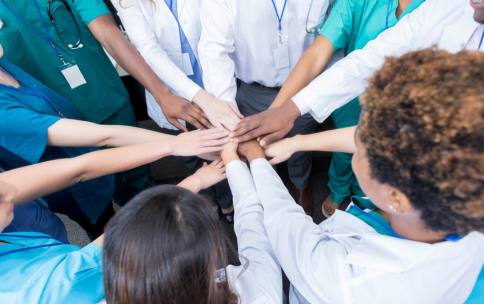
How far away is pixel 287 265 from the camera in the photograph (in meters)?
0.73

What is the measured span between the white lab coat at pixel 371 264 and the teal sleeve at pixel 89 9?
105 cm

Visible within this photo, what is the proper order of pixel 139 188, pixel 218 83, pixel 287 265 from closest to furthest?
pixel 287 265 < pixel 218 83 < pixel 139 188

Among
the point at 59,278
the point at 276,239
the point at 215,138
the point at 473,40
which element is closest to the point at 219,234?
the point at 276,239

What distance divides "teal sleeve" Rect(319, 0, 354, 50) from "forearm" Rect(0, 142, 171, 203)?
698 millimetres

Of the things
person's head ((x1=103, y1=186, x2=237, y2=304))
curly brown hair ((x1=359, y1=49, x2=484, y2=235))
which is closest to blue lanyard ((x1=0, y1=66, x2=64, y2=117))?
person's head ((x1=103, y1=186, x2=237, y2=304))

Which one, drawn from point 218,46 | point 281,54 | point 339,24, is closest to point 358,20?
point 339,24

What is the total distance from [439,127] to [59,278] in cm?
69

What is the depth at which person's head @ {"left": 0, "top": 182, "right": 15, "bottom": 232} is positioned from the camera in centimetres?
71

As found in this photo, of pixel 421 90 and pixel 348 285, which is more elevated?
pixel 421 90

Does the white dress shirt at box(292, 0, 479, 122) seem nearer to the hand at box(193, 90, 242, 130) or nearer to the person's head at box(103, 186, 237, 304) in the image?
the hand at box(193, 90, 242, 130)

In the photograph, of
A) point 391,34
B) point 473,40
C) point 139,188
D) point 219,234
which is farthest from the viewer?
point 139,188

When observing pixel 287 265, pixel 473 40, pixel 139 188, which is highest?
pixel 473 40

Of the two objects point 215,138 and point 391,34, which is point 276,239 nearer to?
point 215,138

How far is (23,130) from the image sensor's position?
977 millimetres
